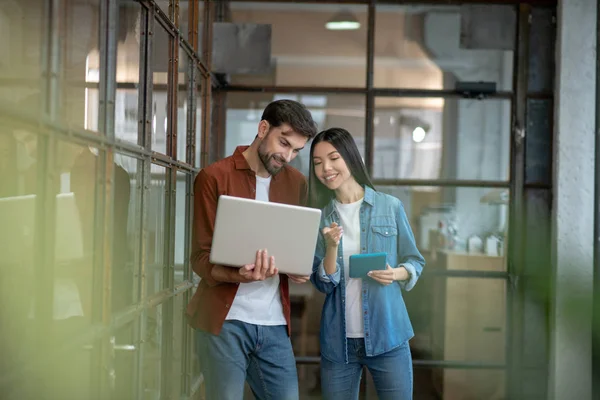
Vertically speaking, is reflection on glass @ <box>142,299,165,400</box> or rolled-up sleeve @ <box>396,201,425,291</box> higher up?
rolled-up sleeve @ <box>396,201,425,291</box>

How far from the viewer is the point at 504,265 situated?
12.0ft

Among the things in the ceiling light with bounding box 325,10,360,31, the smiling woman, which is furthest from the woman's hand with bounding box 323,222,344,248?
the ceiling light with bounding box 325,10,360,31

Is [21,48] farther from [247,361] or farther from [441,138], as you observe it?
[441,138]

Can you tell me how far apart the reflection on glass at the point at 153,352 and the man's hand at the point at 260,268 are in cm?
46

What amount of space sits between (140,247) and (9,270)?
1122mm

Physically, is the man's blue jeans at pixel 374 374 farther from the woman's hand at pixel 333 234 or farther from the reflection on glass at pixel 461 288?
the reflection on glass at pixel 461 288

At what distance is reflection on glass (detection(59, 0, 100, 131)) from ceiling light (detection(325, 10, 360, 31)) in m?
2.29

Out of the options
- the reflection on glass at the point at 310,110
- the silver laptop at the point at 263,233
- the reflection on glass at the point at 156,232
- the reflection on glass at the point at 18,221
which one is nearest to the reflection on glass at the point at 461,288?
the reflection on glass at the point at 310,110

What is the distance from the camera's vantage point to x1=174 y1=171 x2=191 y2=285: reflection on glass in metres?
2.63

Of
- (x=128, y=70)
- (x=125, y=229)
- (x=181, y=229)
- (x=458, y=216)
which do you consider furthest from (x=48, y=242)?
(x=458, y=216)

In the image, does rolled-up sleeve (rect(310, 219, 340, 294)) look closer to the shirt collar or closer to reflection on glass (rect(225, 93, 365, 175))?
the shirt collar

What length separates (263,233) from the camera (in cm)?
178

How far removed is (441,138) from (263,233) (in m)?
2.08

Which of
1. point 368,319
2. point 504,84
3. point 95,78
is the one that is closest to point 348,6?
point 504,84
